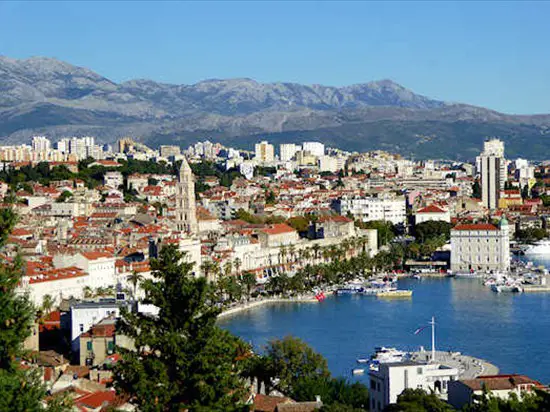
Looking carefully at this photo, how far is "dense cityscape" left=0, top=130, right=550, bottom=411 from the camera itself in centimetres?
750

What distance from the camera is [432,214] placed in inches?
1511

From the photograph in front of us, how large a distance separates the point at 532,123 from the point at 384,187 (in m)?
92.6

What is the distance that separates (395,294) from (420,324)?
14.6 ft

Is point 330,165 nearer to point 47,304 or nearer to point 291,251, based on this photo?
point 291,251

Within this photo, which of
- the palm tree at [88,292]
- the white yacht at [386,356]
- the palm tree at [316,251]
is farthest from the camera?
the palm tree at [316,251]

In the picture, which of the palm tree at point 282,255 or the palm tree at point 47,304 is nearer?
the palm tree at point 47,304

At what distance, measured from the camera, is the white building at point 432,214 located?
126 ft

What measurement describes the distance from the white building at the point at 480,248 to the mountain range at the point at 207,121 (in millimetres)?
78421

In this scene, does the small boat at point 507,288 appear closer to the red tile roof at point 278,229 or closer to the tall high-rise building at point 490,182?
the red tile roof at point 278,229

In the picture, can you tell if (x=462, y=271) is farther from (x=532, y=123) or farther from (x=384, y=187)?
(x=532, y=123)

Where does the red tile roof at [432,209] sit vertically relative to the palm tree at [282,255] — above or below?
above

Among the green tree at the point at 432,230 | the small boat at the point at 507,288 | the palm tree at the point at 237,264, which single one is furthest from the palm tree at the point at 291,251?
the green tree at the point at 432,230

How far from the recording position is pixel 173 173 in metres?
49.7

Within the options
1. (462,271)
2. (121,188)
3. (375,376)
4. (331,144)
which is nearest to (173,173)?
(121,188)
